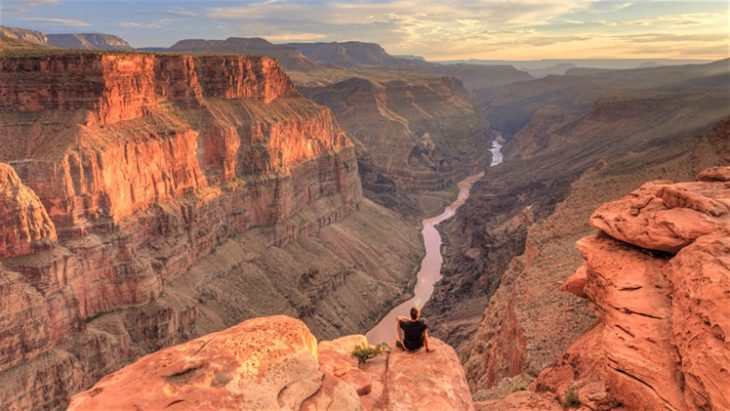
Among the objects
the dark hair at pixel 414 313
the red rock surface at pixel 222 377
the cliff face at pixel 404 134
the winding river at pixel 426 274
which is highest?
the red rock surface at pixel 222 377

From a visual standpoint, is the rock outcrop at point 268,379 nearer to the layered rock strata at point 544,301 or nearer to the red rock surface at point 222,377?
the red rock surface at point 222,377

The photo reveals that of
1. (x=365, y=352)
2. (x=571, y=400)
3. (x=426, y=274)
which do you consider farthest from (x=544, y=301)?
(x=426, y=274)

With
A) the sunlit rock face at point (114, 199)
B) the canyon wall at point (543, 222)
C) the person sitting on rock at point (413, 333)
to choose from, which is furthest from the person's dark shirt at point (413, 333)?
the sunlit rock face at point (114, 199)

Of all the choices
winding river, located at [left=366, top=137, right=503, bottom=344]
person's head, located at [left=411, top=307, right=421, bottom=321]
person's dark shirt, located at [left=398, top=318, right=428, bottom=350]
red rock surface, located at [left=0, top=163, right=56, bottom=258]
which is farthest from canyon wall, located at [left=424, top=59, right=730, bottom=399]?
red rock surface, located at [left=0, top=163, right=56, bottom=258]

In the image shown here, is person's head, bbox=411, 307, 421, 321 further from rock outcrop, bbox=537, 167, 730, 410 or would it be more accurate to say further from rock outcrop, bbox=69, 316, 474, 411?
rock outcrop, bbox=537, 167, 730, 410

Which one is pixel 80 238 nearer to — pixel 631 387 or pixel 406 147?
A: pixel 631 387

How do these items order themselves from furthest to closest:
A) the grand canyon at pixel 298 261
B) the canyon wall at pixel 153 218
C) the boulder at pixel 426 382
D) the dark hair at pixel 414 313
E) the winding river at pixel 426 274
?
the winding river at pixel 426 274
the canyon wall at pixel 153 218
the dark hair at pixel 414 313
the boulder at pixel 426 382
the grand canyon at pixel 298 261

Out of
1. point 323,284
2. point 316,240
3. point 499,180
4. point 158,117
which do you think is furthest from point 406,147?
point 158,117
